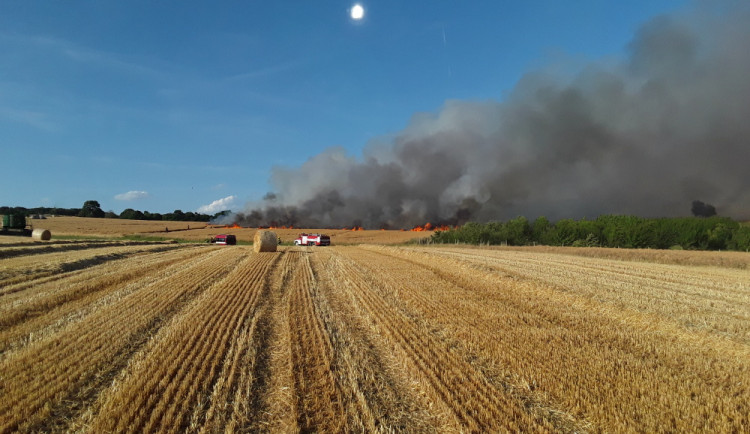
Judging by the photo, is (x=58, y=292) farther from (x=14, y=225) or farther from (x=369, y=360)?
(x=14, y=225)

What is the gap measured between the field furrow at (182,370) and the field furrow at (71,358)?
0.48 m

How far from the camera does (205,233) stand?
79.1 m

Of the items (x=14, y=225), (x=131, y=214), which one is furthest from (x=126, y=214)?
(x=14, y=225)

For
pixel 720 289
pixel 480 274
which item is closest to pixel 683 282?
pixel 720 289

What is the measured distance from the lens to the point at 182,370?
6.17m

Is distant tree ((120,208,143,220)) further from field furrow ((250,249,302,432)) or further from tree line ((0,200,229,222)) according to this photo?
field furrow ((250,249,302,432))

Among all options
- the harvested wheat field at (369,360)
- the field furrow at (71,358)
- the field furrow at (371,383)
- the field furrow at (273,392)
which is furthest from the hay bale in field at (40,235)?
the field furrow at (371,383)

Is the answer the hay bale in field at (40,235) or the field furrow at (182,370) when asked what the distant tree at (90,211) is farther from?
the field furrow at (182,370)

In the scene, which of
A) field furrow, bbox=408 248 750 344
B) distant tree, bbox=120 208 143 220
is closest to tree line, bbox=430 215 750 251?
field furrow, bbox=408 248 750 344

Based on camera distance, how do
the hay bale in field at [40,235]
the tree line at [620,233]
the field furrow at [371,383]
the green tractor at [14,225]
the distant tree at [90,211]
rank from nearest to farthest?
the field furrow at [371,383], the hay bale in field at [40,235], the green tractor at [14,225], the tree line at [620,233], the distant tree at [90,211]

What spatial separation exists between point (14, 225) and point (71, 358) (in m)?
47.6

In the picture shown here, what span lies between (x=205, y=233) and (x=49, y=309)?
72524 millimetres

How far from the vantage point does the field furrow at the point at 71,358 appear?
5020mm

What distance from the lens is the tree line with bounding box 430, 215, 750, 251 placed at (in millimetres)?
Answer: 52125
